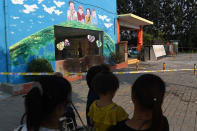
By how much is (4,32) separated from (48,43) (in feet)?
7.35

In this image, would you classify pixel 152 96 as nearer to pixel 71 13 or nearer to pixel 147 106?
pixel 147 106

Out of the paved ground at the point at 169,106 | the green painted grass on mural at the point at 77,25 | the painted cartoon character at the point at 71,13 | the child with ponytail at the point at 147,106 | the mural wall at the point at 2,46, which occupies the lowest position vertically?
the paved ground at the point at 169,106

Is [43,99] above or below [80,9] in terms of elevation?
below

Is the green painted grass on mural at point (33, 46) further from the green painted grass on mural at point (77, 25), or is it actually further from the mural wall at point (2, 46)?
the mural wall at point (2, 46)

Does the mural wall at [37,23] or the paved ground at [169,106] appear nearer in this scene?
the paved ground at [169,106]

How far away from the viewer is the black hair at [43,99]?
50.5 inches

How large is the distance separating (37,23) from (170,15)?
42887 mm

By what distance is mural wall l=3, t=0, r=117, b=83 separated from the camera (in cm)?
767

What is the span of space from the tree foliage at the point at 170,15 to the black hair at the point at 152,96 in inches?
1725

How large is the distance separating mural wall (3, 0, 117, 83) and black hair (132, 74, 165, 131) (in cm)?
703

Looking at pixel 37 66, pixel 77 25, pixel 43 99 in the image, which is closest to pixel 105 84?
pixel 43 99

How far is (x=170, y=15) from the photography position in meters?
45.8

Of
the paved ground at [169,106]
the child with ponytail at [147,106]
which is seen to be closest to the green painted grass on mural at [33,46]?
the paved ground at [169,106]

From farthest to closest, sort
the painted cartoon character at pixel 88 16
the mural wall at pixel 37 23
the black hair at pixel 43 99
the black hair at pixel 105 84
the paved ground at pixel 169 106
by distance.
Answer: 1. the painted cartoon character at pixel 88 16
2. the mural wall at pixel 37 23
3. the paved ground at pixel 169 106
4. the black hair at pixel 105 84
5. the black hair at pixel 43 99
